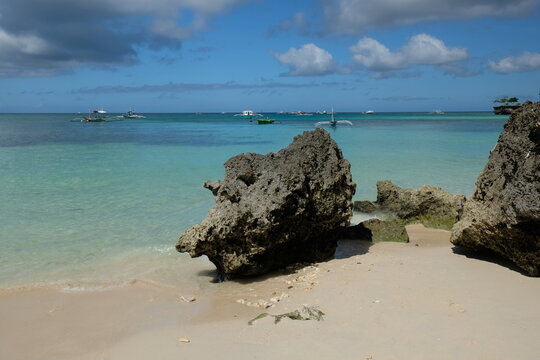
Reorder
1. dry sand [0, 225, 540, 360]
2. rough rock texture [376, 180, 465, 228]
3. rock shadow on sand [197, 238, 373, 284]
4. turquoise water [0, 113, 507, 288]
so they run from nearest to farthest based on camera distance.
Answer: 1. dry sand [0, 225, 540, 360]
2. rock shadow on sand [197, 238, 373, 284]
3. turquoise water [0, 113, 507, 288]
4. rough rock texture [376, 180, 465, 228]

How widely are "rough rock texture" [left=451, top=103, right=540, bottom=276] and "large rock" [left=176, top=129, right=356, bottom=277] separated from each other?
7.33 ft

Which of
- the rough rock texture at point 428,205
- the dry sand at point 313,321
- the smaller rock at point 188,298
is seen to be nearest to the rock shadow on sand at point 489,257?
the dry sand at point 313,321

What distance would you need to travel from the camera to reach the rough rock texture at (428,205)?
36.3 ft

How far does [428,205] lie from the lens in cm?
1148

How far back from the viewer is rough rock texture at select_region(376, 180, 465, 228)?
436 inches

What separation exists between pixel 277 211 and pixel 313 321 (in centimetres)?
223

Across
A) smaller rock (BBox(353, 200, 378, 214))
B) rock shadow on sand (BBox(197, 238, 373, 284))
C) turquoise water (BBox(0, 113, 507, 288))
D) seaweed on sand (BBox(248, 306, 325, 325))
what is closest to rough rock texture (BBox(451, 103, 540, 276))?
rock shadow on sand (BBox(197, 238, 373, 284))

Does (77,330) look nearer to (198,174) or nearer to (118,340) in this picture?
(118,340)

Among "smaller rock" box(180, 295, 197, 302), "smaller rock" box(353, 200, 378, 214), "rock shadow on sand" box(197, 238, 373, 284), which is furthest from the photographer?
"smaller rock" box(353, 200, 378, 214)

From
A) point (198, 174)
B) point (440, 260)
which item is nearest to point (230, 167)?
point (440, 260)

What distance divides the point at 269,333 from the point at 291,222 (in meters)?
2.57

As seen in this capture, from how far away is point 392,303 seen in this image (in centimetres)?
587

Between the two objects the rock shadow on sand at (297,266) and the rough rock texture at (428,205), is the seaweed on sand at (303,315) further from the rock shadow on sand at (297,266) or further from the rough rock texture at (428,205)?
the rough rock texture at (428,205)

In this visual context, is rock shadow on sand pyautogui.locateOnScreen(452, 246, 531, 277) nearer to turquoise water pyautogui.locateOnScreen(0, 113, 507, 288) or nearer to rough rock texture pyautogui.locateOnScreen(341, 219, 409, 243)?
rough rock texture pyautogui.locateOnScreen(341, 219, 409, 243)
